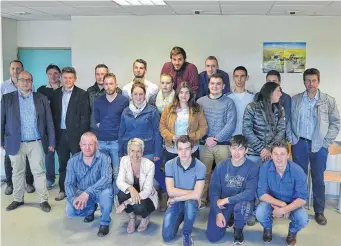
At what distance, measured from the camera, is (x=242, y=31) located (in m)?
5.40

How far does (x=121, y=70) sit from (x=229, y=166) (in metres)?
2.57

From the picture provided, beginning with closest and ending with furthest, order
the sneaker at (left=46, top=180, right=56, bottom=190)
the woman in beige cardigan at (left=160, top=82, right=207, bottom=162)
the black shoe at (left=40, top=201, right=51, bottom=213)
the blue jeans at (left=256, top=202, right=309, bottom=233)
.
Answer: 1. the blue jeans at (left=256, top=202, right=309, bottom=233)
2. the woman in beige cardigan at (left=160, top=82, right=207, bottom=162)
3. the black shoe at (left=40, top=201, right=51, bottom=213)
4. the sneaker at (left=46, top=180, right=56, bottom=190)

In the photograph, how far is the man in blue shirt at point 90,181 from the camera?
3.82 metres

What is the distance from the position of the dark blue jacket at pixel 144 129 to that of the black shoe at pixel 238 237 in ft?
3.55

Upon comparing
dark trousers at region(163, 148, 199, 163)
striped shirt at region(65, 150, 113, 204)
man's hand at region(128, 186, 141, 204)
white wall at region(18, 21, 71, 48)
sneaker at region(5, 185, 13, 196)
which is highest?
white wall at region(18, 21, 71, 48)

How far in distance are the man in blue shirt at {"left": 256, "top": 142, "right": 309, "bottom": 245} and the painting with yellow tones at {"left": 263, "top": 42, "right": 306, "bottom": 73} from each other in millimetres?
Result: 1982

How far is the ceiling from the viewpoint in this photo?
4.53 metres

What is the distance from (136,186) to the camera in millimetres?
3883

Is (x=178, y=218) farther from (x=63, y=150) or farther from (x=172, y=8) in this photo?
(x=172, y=8)

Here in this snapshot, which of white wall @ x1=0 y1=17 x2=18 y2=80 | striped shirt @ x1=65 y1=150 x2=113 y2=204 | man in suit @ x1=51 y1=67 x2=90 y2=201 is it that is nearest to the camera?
striped shirt @ x1=65 y1=150 x2=113 y2=204

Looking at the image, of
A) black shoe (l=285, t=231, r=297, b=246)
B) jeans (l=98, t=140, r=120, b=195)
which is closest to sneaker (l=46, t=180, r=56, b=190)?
jeans (l=98, t=140, r=120, b=195)

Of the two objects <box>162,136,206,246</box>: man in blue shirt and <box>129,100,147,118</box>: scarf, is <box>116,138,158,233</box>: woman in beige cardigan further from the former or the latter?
<box>129,100,147,118</box>: scarf

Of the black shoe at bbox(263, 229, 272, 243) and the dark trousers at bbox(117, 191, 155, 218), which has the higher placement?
the dark trousers at bbox(117, 191, 155, 218)

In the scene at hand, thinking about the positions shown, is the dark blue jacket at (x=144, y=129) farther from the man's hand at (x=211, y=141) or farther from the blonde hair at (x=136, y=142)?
the man's hand at (x=211, y=141)
